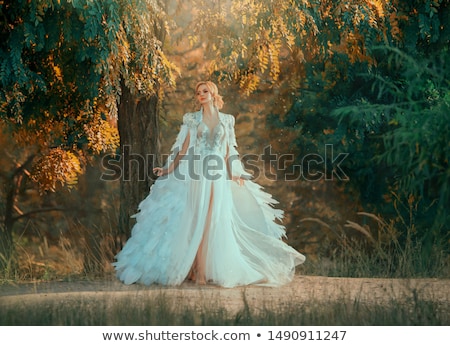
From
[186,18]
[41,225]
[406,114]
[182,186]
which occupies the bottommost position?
[41,225]

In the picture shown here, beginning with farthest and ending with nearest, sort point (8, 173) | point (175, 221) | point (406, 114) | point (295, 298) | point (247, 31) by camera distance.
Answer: point (8, 173) → point (247, 31) → point (175, 221) → point (295, 298) → point (406, 114)

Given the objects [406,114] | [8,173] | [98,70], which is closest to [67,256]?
[98,70]

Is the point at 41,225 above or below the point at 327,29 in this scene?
below

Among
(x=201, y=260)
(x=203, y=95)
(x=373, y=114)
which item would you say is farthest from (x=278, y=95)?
(x=201, y=260)

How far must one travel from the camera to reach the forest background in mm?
9000

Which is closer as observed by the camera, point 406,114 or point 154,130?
point 406,114

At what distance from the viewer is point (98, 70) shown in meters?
9.98

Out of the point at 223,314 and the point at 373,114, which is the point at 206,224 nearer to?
the point at 223,314

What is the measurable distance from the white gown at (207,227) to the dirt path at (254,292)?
0.76 feet

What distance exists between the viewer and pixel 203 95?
9.52 metres

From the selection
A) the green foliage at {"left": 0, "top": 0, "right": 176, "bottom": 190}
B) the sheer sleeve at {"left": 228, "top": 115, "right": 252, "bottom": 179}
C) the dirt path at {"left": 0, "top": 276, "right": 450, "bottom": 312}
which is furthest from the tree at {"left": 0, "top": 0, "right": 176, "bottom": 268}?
the dirt path at {"left": 0, "top": 276, "right": 450, "bottom": 312}

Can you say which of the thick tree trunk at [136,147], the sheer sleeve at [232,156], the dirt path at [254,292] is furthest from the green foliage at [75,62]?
the dirt path at [254,292]

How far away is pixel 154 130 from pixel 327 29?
2.83 m
